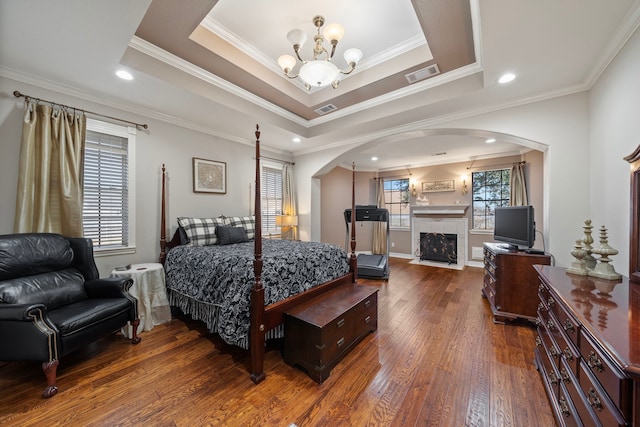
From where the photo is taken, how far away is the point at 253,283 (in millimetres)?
1996

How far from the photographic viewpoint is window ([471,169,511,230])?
5473mm

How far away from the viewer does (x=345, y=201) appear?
6.97m

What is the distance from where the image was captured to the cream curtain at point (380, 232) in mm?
6898

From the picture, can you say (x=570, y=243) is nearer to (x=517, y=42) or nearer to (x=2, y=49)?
(x=517, y=42)

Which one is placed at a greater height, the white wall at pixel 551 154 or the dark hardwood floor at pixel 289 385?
the white wall at pixel 551 154

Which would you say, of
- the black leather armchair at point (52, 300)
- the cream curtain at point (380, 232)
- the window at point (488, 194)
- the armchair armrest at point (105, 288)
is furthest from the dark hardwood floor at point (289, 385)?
the cream curtain at point (380, 232)

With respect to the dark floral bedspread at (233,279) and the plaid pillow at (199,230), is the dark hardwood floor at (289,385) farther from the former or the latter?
the plaid pillow at (199,230)

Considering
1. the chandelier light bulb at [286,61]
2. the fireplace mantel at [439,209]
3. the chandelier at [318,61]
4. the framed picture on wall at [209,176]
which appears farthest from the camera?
the fireplace mantel at [439,209]

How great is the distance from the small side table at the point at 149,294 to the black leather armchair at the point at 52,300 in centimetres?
23

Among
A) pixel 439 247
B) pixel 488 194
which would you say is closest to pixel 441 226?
pixel 439 247

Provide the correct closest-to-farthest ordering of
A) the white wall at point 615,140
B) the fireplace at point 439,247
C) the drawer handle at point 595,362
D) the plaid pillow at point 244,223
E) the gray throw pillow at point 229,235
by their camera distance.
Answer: the drawer handle at point 595,362, the white wall at point 615,140, the gray throw pillow at point 229,235, the plaid pillow at point 244,223, the fireplace at point 439,247

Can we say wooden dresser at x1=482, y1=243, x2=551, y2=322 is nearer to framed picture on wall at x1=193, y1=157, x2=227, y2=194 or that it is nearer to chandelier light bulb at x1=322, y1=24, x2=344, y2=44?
chandelier light bulb at x1=322, y1=24, x2=344, y2=44

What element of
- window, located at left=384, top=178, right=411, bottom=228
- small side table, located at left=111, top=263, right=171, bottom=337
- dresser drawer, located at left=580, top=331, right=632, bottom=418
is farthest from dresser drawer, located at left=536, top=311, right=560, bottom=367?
window, located at left=384, top=178, right=411, bottom=228

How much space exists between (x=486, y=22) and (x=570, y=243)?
2.44m
